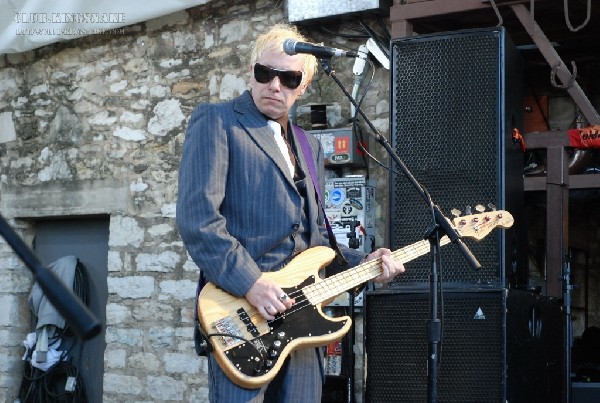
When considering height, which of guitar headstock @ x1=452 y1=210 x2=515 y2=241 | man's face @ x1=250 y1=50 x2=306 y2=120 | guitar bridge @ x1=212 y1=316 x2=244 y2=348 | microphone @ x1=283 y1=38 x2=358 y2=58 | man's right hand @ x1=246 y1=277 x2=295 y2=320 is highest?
microphone @ x1=283 y1=38 x2=358 y2=58

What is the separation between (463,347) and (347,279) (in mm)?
985

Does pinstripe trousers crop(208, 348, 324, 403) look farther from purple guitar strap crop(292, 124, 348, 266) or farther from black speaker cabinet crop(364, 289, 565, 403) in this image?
black speaker cabinet crop(364, 289, 565, 403)

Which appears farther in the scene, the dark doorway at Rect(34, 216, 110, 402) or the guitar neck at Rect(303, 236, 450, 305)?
the dark doorway at Rect(34, 216, 110, 402)

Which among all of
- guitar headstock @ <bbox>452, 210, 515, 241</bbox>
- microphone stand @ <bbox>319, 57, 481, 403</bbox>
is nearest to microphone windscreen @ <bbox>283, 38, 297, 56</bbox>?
microphone stand @ <bbox>319, 57, 481, 403</bbox>

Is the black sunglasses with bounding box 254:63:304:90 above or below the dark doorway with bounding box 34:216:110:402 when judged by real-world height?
above

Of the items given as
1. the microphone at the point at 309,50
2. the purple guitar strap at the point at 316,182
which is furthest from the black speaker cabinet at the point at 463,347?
the microphone at the point at 309,50

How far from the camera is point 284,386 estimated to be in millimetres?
3119

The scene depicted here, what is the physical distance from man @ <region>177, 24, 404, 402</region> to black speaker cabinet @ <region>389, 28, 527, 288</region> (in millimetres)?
948

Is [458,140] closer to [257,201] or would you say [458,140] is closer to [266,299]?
[257,201]

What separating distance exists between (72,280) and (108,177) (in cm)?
79

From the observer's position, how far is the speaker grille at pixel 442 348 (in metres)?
4.04

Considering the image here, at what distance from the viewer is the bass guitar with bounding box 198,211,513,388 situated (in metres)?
3.04

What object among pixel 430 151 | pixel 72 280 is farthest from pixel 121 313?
pixel 430 151

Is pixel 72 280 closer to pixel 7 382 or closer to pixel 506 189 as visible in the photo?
pixel 7 382
